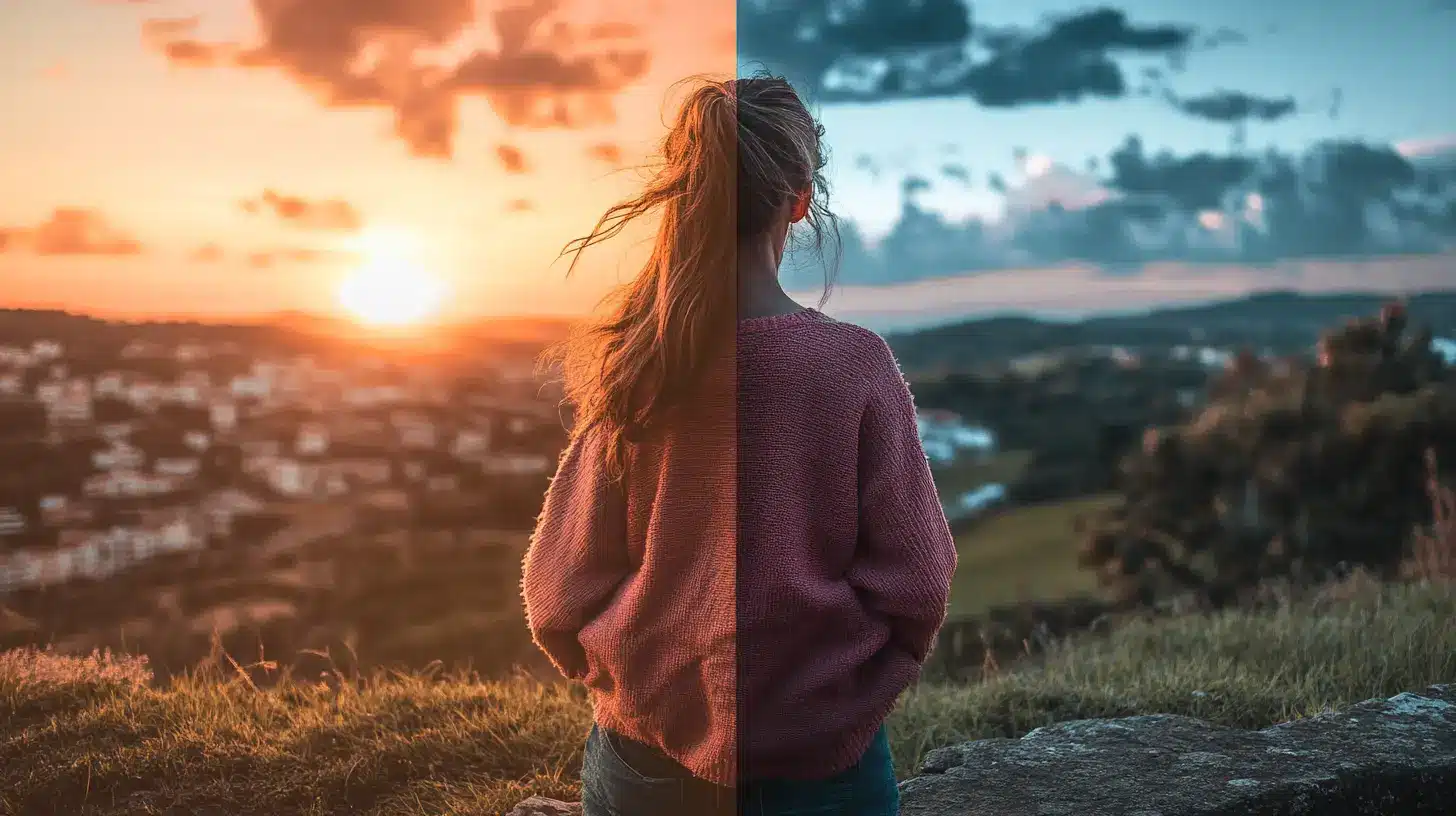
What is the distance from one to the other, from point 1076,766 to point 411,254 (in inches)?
109

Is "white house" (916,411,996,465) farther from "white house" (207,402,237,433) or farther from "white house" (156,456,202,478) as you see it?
"white house" (156,456,202,478)

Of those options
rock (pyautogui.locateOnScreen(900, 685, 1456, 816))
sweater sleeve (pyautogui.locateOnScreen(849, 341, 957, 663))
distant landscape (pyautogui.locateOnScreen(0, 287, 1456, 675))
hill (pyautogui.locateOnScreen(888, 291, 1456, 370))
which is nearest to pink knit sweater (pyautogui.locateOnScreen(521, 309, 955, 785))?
sweater sleeve (pyautogui.locateOnScreen(849, 341, 957, 663))

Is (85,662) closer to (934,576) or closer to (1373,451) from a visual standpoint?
→ (934,576)

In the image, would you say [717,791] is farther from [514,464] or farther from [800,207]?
[514,464]

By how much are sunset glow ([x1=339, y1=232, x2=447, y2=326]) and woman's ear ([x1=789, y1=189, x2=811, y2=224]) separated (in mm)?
2501

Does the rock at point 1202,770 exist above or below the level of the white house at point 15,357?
below

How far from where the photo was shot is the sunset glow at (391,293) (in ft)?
12.5

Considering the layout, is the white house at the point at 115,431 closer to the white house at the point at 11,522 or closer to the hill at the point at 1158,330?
the white house at the point at 11,522

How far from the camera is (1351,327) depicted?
53.9 feet

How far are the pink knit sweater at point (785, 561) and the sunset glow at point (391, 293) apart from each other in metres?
2.47

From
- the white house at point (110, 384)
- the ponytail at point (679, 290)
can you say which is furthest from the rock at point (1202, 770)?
the white house at point (110, 384)

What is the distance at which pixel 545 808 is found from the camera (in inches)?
99.5

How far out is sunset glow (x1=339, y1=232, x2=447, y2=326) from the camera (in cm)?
381

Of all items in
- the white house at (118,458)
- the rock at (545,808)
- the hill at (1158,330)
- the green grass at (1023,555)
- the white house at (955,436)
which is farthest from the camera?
the green grass at (1023,555)
